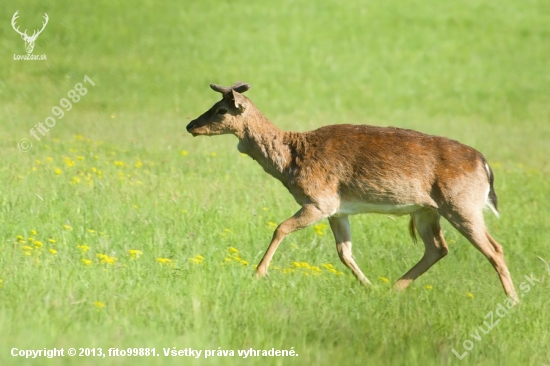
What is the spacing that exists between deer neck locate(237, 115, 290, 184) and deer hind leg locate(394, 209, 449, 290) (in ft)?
4.45

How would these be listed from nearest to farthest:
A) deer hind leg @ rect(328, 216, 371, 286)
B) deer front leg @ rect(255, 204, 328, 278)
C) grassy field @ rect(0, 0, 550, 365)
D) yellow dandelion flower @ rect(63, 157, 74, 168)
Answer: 1. grassy field @ rect(0, 0, 550, 365)
2. deer front leg @ rect(255, 204, 328, 278)
3. deer hind leg @ rect(328, 216, 371, 286)
4. yellow dandelion flower @ rect(63, 157, 74, 168)

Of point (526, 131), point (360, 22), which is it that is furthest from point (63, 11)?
point (526, 131)

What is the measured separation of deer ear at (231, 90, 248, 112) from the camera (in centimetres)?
869

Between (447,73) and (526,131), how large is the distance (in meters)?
5.16

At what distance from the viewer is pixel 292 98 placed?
23453 mm

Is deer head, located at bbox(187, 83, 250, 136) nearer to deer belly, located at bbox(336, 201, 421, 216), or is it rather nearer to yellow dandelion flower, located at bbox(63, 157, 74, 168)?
deer belly, located at bbox(336, 201, 421, 216)

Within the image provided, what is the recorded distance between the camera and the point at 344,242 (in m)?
8.65

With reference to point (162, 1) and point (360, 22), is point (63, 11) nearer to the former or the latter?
point (162, 1)

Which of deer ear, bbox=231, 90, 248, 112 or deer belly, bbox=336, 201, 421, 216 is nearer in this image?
deer belly, bbox=336, 201, 421, 216

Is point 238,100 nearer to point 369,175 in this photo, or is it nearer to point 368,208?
point 369,175

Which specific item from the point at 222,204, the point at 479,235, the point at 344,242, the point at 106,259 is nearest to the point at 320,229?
the point at 222,204

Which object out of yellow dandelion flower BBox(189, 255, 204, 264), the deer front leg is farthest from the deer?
yellow dandelion flower BBox(189, 255, 204, 264)

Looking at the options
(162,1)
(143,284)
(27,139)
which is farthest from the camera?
(162,1)

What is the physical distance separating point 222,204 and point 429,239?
259 cm
